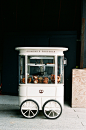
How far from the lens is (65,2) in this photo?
9.36m

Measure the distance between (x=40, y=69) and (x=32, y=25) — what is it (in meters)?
4.47

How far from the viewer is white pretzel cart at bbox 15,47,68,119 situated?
19.1 feet

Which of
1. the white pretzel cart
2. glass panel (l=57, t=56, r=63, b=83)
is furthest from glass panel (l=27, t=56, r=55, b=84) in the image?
glass panel (l=57, t=56, r=63, b=83)

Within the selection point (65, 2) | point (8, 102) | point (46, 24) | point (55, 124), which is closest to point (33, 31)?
point (46, 24)

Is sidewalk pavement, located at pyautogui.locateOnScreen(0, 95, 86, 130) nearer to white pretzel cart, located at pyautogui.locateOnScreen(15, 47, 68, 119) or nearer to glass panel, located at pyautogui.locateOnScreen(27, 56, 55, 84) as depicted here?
white pretzel cart, located at pyautogui.locateOnScreen(15, 47, 68, 119)

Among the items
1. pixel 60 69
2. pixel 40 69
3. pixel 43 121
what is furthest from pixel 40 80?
pixel 43 121

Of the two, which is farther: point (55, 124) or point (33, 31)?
point (33, 31)

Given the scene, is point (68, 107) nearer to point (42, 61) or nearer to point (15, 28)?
point (42, 61)

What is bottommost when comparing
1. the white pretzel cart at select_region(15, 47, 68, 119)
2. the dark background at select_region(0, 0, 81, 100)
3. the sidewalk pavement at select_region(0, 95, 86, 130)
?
the sidewalk pavement at select_region(0, 95, 86, 130)

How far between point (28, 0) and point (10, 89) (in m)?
4.93

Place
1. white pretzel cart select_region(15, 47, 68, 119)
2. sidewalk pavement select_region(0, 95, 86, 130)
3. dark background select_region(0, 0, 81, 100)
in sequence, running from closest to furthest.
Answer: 1. sidewalk pavement select_region(0, 95, 86, 130)
2. white pretzel cart select_region(15, 47, 68, 119)
3. dark background select_region(0, 0, 81, 100)

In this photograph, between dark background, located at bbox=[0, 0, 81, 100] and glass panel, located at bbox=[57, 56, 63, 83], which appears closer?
glass panel, located at bbox=[57, 56, 63, 83]

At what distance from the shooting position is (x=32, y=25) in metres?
9.78

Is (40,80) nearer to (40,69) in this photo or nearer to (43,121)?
(40,69)
